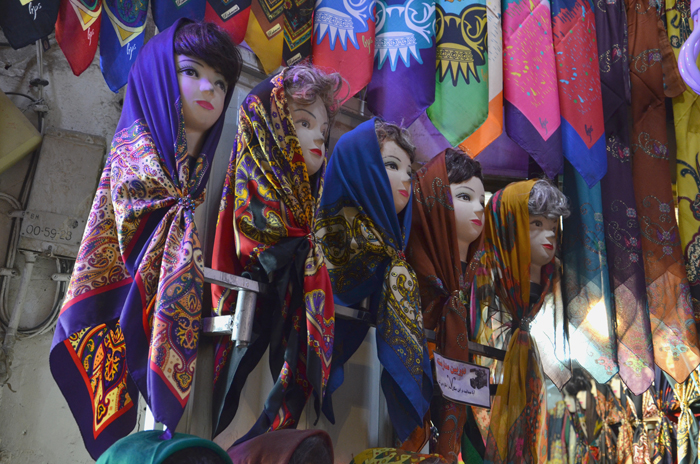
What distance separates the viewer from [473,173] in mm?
1859

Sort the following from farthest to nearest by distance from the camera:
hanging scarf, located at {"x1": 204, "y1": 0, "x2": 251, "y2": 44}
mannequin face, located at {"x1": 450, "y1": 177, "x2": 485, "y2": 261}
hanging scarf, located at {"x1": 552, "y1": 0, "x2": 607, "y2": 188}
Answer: hanging scarf, located at {"x1": 552, "y1": 0, "x2": 607, "y2": 188} < mannequin face, located at {"x1": 450, "y1": 177, "x2": 485, "y2": 261} < hanging scarf, located at {"x1": 204, "y1": 0, "x2": 251, "y2": 44}

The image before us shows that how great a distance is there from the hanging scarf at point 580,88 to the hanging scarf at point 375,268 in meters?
0.74

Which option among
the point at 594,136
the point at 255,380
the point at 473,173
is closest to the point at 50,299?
the point at 255,380

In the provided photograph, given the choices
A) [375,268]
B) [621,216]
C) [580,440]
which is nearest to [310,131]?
[375,268]

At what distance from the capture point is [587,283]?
2062 millimetres

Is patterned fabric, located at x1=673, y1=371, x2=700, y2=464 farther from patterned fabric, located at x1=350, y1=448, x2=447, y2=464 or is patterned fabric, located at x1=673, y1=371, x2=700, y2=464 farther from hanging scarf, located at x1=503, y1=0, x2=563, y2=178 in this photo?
patterned fabric, located at x1=350, y1=448, x2=447, y2=464

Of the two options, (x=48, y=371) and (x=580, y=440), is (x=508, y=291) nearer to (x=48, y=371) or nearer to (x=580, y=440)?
(x=580, y=440)

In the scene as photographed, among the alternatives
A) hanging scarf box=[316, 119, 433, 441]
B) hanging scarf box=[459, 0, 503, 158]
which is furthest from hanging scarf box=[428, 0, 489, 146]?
hanging scarf box=[316, 119, 433, 441]

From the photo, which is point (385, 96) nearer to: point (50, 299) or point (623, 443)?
point (50, 299)

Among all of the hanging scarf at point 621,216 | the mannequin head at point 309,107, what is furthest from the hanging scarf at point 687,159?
the mannequin head at point 309,107

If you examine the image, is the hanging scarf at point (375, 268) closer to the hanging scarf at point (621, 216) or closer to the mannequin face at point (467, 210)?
the mannequin face at point (467, 210)

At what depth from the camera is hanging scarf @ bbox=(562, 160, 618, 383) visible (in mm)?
1984

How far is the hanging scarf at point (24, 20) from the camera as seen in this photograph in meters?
1.40

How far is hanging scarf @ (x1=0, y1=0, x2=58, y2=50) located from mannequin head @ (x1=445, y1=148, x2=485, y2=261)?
1.04 m
